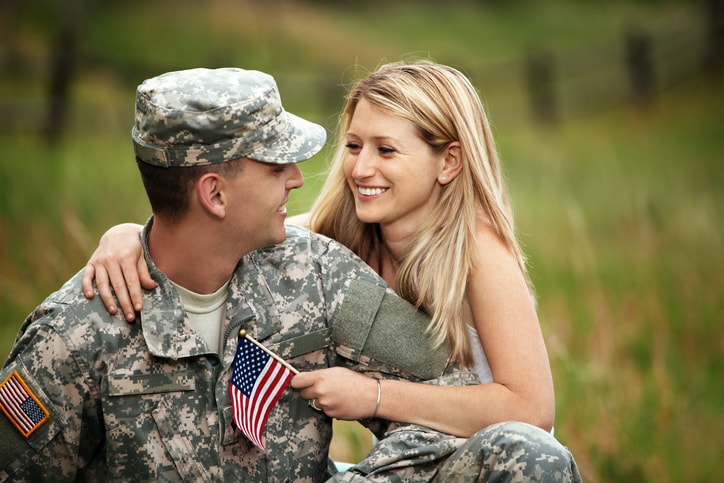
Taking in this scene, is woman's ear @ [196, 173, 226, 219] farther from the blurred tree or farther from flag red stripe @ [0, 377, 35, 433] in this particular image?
the blurred tree

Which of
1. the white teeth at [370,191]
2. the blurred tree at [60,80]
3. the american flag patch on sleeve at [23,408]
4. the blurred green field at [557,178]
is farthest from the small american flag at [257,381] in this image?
the blurred tree at [60,80]

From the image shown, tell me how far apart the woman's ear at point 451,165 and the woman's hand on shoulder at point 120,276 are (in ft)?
3.75

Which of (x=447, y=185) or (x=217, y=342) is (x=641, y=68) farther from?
(x=217, y=342)

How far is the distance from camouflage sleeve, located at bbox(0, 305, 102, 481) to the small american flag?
1.44ft

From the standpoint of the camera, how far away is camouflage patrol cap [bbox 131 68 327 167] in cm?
309

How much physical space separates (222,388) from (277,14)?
21.7 m

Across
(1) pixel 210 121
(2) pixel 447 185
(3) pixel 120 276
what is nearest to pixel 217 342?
(3) pixel 120 276

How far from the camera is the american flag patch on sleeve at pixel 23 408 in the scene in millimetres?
2953

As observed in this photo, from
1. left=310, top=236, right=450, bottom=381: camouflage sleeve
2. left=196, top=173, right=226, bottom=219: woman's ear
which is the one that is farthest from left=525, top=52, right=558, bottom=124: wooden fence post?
left=196, top=173, right=226, bottom=219: woman's ear

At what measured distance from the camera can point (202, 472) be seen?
3148mm

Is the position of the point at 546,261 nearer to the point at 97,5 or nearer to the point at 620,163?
the point at 620,163

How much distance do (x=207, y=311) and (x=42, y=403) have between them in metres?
0.61

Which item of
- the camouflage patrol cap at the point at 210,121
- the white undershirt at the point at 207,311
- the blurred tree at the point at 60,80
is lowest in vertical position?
the blurred tree at the point at 60,80

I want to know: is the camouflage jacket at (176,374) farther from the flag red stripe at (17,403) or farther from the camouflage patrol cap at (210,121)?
the camouflage patrol cap at (210,121)
